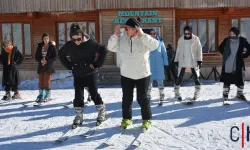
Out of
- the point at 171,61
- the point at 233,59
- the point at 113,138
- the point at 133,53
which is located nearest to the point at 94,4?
the point at 171,61

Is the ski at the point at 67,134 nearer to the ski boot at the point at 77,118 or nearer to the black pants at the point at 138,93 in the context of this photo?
the ski boot at the point at 77,118

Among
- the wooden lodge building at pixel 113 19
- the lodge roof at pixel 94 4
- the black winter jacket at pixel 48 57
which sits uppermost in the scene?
the lodge roof at pixel 94 4

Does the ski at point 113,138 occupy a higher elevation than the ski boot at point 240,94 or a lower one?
lower

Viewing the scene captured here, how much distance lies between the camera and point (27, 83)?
13477mm

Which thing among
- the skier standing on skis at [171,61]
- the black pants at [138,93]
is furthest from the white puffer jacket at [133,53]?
the skier standing on skis at [171,61]

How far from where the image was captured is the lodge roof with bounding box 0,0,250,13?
45.1 feet

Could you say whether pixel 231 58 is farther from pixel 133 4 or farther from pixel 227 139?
pixel 133 4

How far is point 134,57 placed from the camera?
5.02 metres

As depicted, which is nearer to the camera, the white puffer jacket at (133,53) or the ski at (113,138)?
the ski at (113,138)

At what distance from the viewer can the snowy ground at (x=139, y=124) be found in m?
4.58

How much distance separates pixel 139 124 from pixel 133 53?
4.45ft

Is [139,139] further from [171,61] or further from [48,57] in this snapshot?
[171,61]

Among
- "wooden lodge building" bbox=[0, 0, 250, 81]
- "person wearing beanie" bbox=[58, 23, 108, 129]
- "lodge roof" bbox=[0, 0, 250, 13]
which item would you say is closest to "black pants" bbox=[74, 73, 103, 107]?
"person wearing beanie" bbox=[58, 23, 108, 129]

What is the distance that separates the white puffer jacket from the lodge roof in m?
9.03
